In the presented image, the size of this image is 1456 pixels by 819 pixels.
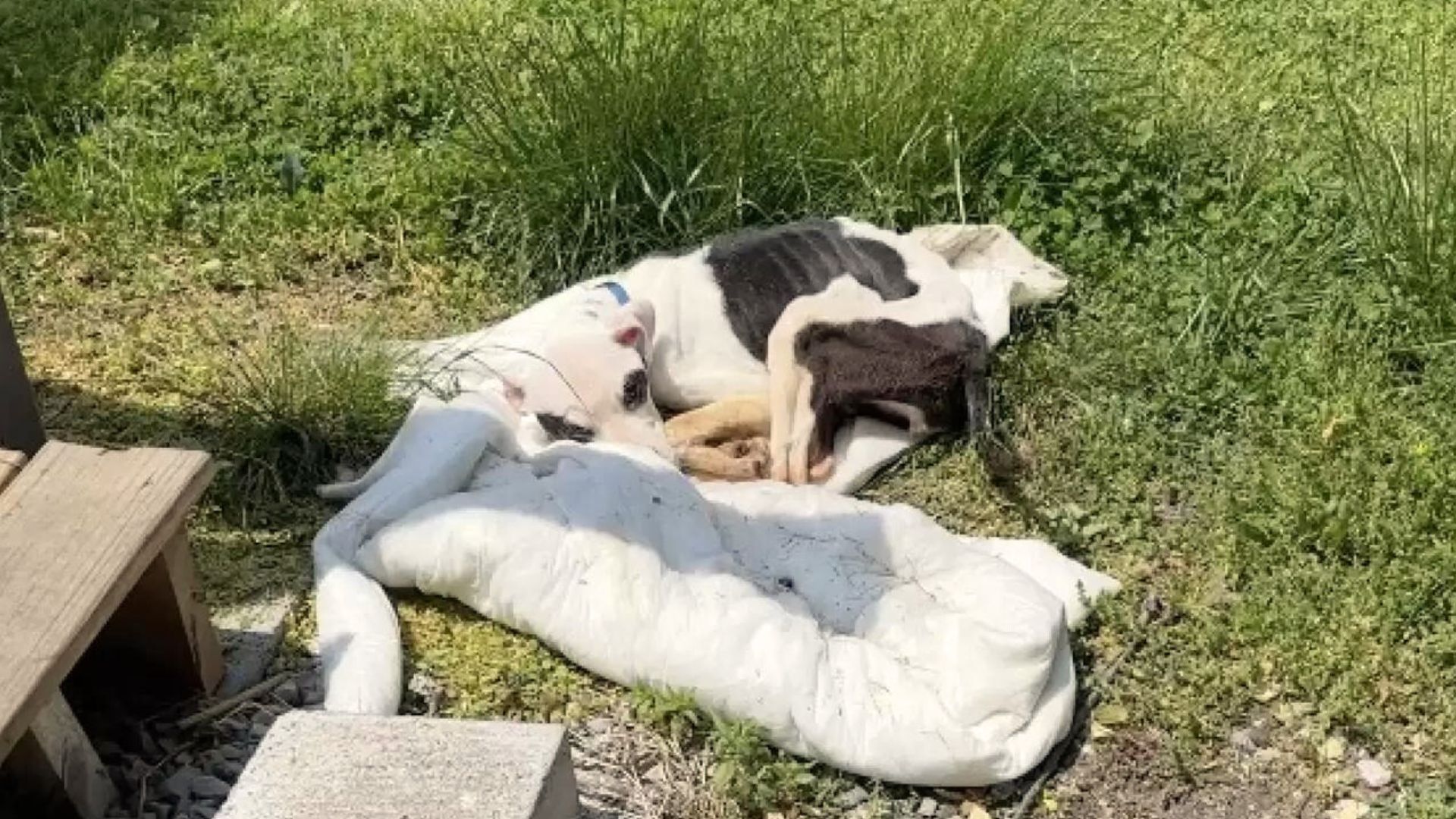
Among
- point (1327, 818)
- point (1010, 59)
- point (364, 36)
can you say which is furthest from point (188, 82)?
point (1327, 818)

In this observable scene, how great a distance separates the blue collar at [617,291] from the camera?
4.73 metres

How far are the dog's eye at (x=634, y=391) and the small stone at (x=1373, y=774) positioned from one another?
1.91 meters

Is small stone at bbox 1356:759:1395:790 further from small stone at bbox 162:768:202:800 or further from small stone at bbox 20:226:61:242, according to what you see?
small stone at bbox 20:226:61:242

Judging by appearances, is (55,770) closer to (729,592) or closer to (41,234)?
(729,592)

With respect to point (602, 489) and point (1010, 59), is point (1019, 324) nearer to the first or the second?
point (1010, 59)

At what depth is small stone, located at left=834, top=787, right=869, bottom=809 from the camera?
354 cm

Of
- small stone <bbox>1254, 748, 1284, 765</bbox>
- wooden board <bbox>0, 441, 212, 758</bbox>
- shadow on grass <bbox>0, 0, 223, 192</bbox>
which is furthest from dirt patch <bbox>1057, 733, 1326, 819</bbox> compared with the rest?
shadow on grass <bbox>0, 0, 223, 192</bbox>

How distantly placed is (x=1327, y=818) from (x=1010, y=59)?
2.57 m

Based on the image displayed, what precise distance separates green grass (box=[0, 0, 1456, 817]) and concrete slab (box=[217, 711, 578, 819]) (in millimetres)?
685

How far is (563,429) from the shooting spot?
443cm

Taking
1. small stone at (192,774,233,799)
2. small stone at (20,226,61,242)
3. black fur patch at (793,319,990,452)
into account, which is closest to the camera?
small stone at (192,774,233,799)

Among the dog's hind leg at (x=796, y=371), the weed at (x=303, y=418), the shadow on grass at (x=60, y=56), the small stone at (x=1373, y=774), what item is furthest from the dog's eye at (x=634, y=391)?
the shadow on grass at (x=60, y=56)

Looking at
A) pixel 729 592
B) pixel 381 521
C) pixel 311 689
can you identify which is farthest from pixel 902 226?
pixel 311 689

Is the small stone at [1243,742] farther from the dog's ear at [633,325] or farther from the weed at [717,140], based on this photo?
the weed at [717,140]
